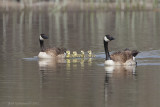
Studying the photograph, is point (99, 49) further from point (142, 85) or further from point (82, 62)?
point (142, 85)

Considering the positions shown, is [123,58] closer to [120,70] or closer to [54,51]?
[120,70]

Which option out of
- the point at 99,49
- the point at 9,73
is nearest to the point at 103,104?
Result: the point at 9,73

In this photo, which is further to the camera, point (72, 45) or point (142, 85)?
point (72, 45)

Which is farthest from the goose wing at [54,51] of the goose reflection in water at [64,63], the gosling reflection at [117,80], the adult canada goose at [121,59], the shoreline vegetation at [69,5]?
the shoreline vegetation at [69,5]

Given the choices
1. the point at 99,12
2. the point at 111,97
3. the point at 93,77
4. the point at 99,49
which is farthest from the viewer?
the point at 99,12

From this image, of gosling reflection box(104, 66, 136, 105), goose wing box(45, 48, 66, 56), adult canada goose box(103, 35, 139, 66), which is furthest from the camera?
goose wing box(45, 48, 66, 56)

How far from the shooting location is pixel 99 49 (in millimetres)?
30031

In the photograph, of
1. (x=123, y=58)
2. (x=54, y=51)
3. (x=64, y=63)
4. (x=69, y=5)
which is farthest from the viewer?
(x=69, y=5)

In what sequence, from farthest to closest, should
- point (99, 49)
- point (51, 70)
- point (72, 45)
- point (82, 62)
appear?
point (72, 45), point (99, 49), point (82, 62), point (51, 70)

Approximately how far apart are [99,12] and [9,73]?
6275cm

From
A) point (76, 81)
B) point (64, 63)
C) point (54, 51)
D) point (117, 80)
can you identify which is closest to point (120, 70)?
point (117, 80)

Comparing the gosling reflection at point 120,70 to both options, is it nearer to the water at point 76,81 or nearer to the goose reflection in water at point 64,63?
the water at point 76,81

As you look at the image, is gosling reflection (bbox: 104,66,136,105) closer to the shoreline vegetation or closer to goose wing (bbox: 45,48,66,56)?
goose wing (bbox: 45,48,66,56)

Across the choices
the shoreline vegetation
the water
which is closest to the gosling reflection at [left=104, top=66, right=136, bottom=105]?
the water
